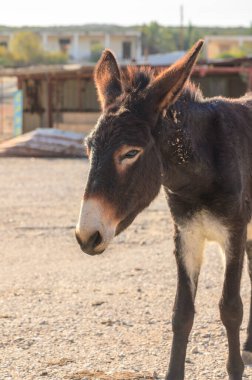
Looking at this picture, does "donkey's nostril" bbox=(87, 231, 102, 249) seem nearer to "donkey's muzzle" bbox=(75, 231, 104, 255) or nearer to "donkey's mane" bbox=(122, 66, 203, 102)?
"donkey's muzzle" bbox=(75, 231, 104, 255)

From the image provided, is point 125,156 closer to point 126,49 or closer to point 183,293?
point 183,293

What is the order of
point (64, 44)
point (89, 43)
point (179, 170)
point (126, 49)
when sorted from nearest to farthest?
1. point (179, 170)
2. point (126, 49)
3. point (89, 43)
4. point (64, 44)

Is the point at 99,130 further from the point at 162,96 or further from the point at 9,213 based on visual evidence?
the point at 9,213

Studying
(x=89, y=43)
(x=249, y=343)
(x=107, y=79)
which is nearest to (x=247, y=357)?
(x=249, y=343)

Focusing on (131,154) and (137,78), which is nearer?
(131,154)

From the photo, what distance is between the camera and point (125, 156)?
3.54 metres

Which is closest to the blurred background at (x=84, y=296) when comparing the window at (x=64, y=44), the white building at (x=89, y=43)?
the white building at (x=89, y=43)

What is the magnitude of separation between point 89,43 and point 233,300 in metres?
79.2

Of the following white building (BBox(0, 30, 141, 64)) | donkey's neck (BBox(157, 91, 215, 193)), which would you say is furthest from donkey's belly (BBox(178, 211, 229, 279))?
white building (BBox(0, 30, 141, 64))

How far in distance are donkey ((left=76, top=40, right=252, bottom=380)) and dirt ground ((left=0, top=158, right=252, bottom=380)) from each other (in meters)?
0.61

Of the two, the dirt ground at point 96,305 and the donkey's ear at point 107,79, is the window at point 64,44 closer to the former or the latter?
the dirt ground at point 96,305

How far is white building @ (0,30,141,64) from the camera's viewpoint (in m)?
76.8

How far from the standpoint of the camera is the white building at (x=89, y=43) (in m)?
76.8

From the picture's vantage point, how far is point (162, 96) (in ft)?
12.1
